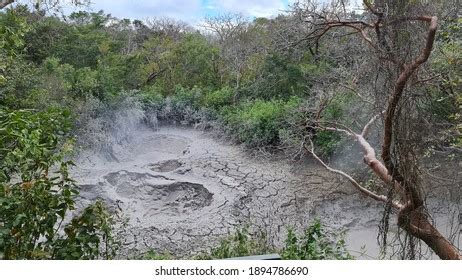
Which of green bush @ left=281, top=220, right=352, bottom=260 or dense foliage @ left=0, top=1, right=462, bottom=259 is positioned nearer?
green bush @ left=281, top=220, right=352, bottom=260

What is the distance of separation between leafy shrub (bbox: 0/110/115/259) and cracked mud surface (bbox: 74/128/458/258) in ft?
2.27

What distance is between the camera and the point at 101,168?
2277 millimetres

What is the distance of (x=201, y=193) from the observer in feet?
7.94

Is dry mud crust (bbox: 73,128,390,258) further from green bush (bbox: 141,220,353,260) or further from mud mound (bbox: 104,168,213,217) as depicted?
green bush (bbox: 141,220,353,260)

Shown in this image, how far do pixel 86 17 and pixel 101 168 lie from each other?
71cm

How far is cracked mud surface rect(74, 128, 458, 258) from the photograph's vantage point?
216cm

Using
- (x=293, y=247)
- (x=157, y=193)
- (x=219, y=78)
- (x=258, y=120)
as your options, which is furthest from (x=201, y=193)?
(x=293, y=247)

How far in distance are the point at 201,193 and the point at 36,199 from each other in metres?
1.20

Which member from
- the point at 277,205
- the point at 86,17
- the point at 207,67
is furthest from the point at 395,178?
the point at 86,17

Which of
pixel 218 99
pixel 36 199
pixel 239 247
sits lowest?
pixel 239 247

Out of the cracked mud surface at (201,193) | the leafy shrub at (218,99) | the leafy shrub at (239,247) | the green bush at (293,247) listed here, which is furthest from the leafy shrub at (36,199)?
the leafy shrub at (218,99)

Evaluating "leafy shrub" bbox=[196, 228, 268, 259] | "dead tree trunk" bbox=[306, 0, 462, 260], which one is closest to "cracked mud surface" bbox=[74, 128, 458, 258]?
"leafy shrub" bbox=[196, 228, 268, 259]

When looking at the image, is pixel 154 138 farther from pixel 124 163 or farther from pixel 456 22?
pixel 456 22

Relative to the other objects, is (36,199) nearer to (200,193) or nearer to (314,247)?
(314,247)
